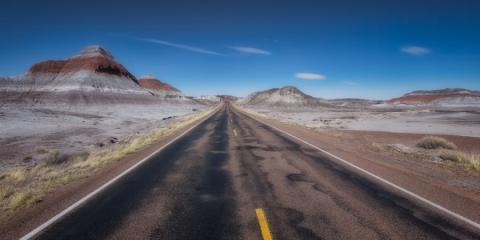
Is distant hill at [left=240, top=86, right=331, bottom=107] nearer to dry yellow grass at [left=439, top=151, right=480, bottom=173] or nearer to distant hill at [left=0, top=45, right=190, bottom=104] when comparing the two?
distant hill at [left=0, top=45, right=190, bottom=104]

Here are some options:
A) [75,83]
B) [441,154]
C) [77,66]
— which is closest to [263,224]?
[441,154]

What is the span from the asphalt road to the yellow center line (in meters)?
0.07

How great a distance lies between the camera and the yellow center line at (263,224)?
14.2ft

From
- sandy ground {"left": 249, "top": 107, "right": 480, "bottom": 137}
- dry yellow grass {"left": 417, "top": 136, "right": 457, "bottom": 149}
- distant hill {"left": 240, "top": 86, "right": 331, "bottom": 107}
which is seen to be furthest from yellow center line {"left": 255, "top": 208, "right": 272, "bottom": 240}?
distant hill {"left": 240, "top": 86, "right": 331, "bottom": 107}

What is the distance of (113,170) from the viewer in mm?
8859

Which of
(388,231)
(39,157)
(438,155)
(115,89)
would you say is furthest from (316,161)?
(115,89)

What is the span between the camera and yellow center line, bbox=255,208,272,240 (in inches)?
171

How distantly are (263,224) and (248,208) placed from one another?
2.67 ft

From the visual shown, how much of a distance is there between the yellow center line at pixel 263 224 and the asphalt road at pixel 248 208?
0.24 ft

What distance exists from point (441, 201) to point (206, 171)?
6.40 meters

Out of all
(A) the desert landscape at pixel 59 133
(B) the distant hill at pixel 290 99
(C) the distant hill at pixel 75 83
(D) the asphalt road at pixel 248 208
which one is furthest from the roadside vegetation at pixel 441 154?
(B) the distant hill at pixel 290 99

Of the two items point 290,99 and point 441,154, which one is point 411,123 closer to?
point 441,154

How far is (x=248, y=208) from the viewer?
5.54 meters

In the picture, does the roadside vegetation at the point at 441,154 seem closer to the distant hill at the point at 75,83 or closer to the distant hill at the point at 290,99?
the distant hill at the point at 75,83
